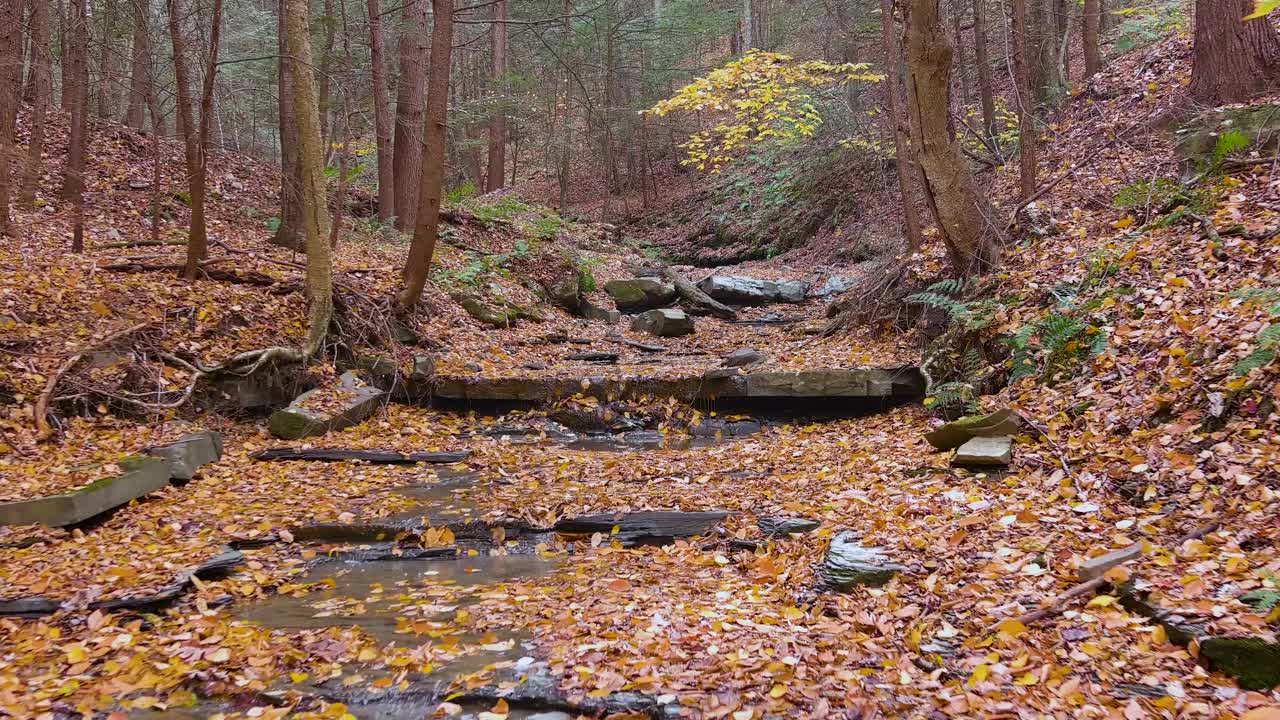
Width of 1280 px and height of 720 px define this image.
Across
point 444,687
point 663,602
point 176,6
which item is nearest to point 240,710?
point 444,687

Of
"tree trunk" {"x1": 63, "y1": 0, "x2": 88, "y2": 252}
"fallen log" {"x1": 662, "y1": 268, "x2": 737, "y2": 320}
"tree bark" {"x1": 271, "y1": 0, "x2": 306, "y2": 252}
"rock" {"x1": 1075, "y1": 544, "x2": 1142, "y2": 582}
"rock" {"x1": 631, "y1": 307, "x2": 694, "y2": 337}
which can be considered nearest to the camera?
"rock" {"x1": 1075, "y1": 544, "x2": 1142, "y2": 582}

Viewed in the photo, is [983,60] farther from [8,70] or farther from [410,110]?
[8,70]

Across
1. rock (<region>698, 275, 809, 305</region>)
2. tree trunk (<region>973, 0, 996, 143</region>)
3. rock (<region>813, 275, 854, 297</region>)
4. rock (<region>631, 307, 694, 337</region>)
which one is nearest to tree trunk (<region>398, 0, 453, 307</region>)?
rock (<region>631, 307, 694, 337</region>)

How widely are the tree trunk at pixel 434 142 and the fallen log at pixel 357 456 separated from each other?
141 inches

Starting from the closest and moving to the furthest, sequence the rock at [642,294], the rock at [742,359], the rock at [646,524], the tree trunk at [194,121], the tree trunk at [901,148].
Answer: the rock at [646,524] → the tree trunk at [194,121] → the rock at [742,359] → the tree trunk at [901,148] → the rock at [642,294]

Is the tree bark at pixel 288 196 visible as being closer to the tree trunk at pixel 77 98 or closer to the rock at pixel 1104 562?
the tree trunk at pixel 77 98

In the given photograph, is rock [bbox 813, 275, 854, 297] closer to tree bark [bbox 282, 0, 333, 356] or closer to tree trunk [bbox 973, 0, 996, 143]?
tree trunk [bbox 973, 0, 996, 143]

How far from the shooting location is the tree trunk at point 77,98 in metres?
10.6

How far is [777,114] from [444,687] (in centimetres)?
1589

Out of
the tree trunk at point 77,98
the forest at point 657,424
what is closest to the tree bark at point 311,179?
the forest at point 657,424

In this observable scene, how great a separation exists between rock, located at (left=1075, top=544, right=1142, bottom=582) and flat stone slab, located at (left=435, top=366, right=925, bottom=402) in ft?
17.5

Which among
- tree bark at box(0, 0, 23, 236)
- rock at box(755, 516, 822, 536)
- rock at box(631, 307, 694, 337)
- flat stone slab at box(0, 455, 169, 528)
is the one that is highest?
tree bark at box(0, 0, 23, 236)

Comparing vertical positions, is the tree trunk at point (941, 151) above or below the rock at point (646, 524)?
above

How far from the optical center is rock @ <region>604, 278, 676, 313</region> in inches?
626
